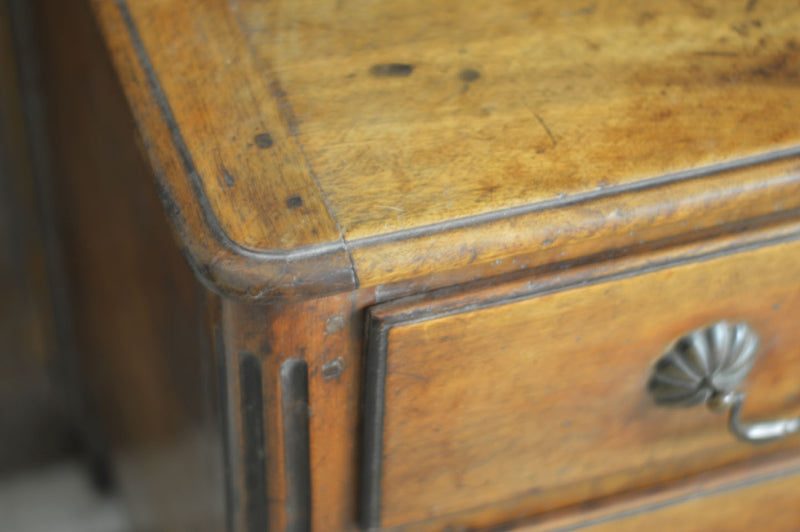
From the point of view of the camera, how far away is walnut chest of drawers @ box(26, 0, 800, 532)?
0.40m

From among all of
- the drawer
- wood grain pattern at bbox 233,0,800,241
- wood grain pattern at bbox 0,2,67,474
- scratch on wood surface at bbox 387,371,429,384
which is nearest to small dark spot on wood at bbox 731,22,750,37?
wood grain pattern at bbox 233,0,800,241

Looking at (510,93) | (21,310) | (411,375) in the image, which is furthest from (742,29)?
(21,310)

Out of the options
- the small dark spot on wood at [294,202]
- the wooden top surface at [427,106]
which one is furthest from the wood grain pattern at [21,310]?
the small dark spot on wood at [294,202]

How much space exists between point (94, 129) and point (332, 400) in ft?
0.94

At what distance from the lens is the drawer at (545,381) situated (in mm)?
434

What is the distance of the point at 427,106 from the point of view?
0.45 metres

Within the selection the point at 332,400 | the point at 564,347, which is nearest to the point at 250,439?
the point at 332,400

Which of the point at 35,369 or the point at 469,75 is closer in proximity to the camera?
the point at 469,75

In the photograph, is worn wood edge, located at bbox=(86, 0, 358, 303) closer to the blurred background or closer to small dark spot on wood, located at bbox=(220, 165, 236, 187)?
small dark spot on wood, located at bbox=(220, 165, 236, 187)

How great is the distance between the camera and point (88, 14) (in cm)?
53

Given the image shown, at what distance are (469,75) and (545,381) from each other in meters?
0.16

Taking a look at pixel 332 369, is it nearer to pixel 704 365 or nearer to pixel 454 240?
pixel 454 240

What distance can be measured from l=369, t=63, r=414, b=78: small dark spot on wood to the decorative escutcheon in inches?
7.8

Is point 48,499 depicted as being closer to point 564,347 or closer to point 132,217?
point 132,217
